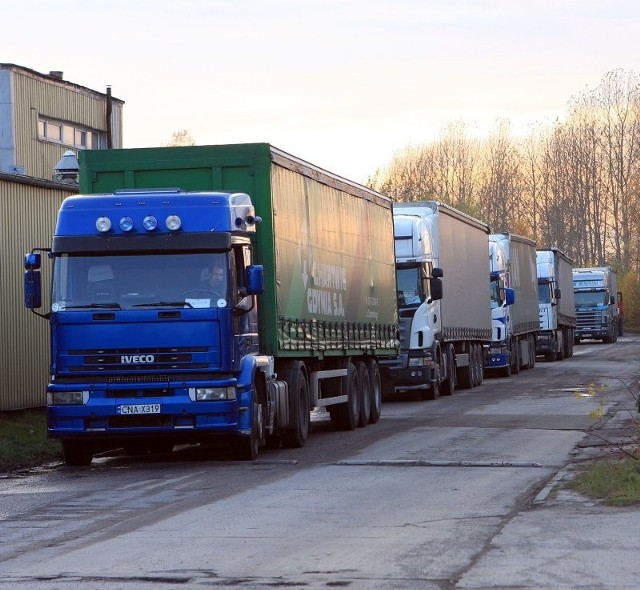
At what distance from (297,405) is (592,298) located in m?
53.6

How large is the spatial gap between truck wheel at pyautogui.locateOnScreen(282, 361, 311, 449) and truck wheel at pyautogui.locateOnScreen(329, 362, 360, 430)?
268cm

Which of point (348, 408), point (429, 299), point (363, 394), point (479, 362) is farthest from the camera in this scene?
point (479, 362)

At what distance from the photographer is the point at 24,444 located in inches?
757

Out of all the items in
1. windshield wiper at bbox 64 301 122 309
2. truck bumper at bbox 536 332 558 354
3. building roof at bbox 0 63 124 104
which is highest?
building roof at bbox 0 63 124 104

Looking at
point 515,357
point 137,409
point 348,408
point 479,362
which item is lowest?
point 348,408

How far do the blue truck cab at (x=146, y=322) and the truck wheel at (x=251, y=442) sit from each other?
11.3 inches

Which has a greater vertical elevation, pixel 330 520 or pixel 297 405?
pixel 297 405

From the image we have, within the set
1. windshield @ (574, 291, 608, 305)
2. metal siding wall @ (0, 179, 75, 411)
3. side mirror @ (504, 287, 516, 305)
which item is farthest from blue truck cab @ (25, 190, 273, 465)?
windshield @ (574, 291, 608, 305)

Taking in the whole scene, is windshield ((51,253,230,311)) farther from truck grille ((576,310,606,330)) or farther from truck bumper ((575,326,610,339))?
truck bumper ((575,326,610,339))

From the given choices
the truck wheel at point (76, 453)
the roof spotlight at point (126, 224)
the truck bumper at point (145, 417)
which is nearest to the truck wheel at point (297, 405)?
the truck bumper at point (145, 417)

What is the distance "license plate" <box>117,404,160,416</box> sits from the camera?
655 inches

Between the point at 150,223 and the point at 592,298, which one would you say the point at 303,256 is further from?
the point at 592,298

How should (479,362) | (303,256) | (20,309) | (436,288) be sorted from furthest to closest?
(479,362) → (436,288) → (20,309) → (303,256)

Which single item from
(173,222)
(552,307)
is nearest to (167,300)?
(173,222)
